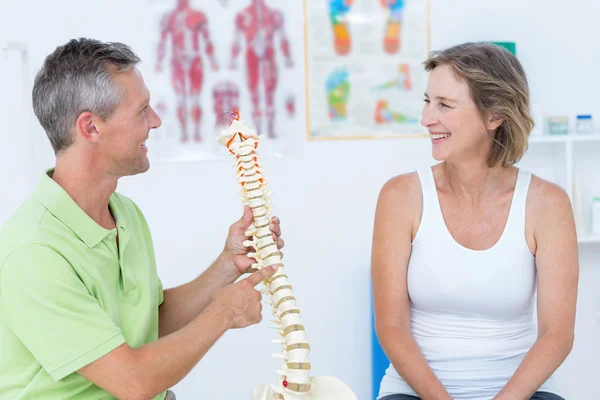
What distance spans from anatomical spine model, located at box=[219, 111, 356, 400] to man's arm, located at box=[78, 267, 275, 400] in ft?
0.17

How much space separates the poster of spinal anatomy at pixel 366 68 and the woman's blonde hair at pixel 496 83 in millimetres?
1096

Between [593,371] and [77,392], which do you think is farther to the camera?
[593,371]

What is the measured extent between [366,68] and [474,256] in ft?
4.39

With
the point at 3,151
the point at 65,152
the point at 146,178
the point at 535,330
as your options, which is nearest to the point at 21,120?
the point at 3,151

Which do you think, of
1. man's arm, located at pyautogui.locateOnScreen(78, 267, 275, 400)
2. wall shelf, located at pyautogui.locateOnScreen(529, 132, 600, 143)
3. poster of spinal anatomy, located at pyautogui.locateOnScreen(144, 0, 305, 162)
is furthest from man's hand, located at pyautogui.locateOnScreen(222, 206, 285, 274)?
wall shelf, located at pyautogui.locateOnScreen(529, 132, 600, 143)

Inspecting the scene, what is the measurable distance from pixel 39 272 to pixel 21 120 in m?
1.57

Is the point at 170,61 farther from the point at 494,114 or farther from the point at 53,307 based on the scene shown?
the point at 53,307

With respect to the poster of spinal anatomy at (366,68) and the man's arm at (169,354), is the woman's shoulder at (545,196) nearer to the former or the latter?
the man's arm at (169,354)

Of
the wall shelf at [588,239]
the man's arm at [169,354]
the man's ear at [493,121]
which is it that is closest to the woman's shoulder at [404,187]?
the man's ear at [493,121]

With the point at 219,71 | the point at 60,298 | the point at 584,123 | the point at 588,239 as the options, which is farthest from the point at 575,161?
the point at 60,298

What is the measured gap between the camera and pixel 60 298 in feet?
4.69

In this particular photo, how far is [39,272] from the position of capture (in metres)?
1.42

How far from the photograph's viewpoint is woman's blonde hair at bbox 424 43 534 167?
1.88m

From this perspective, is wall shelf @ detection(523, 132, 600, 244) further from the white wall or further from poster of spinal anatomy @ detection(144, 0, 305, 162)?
poster of spinal anatomy @ detection(144, 0, 305, 162)
